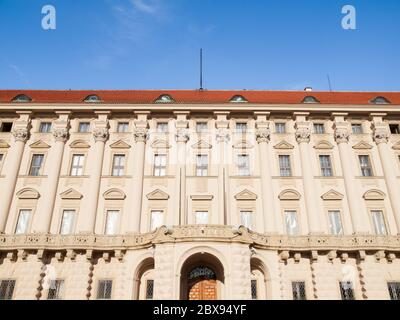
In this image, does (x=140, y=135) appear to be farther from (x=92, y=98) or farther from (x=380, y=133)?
(x=380, y=133)

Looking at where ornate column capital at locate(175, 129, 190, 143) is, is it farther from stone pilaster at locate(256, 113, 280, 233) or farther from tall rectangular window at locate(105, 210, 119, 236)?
tall rectangular window at locate(105, 210, 119, 236)

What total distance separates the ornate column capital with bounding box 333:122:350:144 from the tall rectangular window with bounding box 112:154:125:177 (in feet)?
52.7

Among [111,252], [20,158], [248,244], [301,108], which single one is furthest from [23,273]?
[301,108]

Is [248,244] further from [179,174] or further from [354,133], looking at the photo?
[354,133]

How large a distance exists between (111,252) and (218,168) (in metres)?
9.13

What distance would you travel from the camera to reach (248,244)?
61.4ft

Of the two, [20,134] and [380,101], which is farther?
[380,101]

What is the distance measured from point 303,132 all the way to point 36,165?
19.9 meters

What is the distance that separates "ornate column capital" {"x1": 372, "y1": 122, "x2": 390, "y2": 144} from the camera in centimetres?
2450

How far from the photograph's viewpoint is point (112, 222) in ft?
72.4

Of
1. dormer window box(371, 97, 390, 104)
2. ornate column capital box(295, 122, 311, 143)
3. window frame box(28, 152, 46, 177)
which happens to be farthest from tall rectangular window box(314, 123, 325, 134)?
window frame box(28, 152, 46, 177)

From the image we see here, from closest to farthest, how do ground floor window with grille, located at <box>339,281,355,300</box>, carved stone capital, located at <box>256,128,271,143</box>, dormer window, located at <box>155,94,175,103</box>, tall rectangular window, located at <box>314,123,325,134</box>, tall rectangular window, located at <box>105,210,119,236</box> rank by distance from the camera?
1. ground floor window with grille, located at <box>339,281,355,300</box>
2. tall rectangular window, located at <box>105,210,119,236</box>
3. carved stone capital, located at <box>256,128,271,143</box>
4. tall rectangular window, located at <box>314,123,325,134</box>
5. dormer window, located at <box>155,94,175,103</box>

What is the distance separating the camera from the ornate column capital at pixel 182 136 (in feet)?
80.8

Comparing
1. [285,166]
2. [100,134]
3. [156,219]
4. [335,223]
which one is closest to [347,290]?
[335,223]
